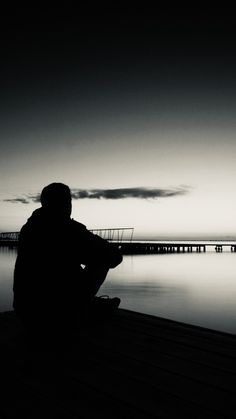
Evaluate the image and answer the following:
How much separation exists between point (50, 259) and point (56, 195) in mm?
522

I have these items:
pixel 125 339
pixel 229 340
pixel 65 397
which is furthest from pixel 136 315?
pixel 65 397

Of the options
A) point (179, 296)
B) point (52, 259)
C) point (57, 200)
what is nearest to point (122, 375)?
point (52, 259)

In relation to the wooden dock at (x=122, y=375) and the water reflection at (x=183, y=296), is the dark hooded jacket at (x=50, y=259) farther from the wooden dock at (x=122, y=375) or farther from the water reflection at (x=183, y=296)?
the water reflection at (x=183, y=296)

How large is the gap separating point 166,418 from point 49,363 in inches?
40.9

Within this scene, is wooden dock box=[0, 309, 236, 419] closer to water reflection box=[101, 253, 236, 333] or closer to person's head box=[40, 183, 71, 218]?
person's head box=[40, 183, 71, 218]

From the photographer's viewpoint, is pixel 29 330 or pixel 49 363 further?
pixel 29 330

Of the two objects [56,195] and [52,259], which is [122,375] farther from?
[56,195]

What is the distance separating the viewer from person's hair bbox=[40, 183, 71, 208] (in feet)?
9.10

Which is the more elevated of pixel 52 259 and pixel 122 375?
pixel 52 259

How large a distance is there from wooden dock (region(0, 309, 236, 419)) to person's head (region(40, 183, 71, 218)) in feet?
3.62

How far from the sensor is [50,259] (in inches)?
109

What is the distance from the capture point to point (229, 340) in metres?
3.05

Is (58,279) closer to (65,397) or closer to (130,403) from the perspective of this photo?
(65,397)

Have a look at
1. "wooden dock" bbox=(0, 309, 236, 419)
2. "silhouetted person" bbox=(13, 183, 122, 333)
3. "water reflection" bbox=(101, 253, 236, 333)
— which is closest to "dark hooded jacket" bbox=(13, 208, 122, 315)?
"silhouetted person" bbox=(13, 183, 122, 333)
